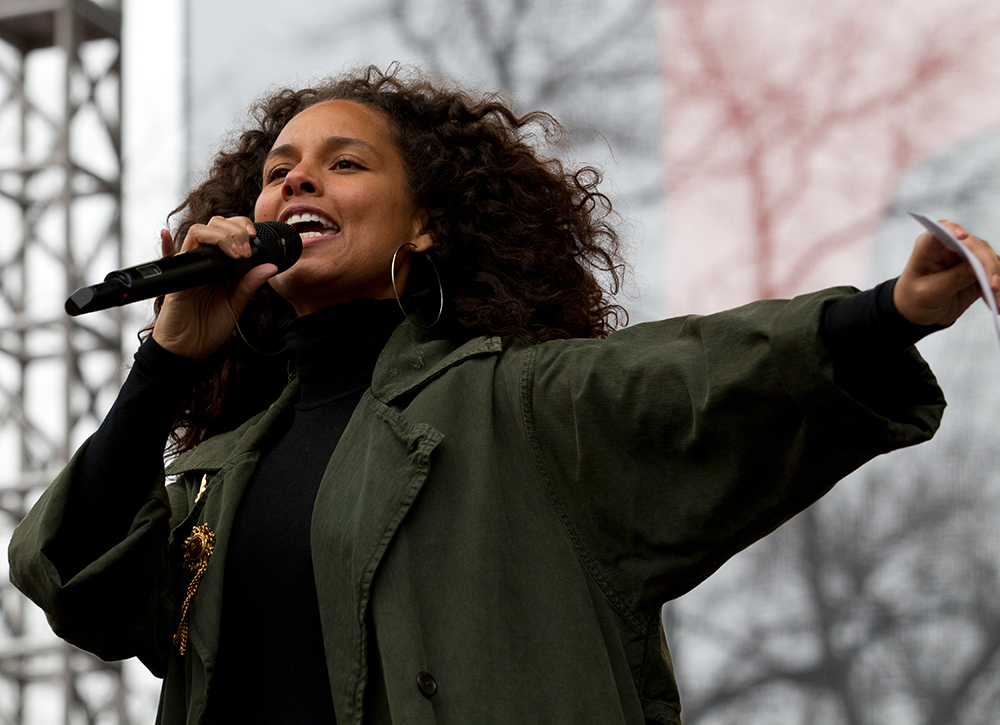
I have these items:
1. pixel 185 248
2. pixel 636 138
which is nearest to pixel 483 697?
pixel 185 248

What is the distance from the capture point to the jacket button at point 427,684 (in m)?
1.27

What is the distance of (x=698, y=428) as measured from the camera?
48.0 inches

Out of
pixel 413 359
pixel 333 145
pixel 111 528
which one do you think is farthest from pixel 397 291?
pixel 111 528

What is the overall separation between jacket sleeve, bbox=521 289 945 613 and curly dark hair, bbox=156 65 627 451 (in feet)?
0.83

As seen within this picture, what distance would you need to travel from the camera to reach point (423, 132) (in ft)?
6.06

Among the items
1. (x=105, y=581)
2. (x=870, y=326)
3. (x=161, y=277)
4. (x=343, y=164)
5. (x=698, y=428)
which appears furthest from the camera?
(x=343, y=164)

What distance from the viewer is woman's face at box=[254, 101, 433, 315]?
1.61 meters

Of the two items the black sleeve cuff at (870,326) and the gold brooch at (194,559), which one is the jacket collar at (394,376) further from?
the black sleeve cuff at (870,326)

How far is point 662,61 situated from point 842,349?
1.93 m

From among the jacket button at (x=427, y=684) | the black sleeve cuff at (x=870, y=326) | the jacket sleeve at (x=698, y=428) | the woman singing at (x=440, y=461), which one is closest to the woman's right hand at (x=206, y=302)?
the woman singing at (x=440, y=461)

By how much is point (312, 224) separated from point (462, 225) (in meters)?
0.25

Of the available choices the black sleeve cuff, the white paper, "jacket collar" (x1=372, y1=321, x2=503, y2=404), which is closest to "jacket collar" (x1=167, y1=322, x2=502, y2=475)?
"jacket collar" (x1=372, y1=321, x2=503, y2=404)

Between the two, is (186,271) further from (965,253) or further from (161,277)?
(965,253)

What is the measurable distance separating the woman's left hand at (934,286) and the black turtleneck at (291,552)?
2.46 ft
